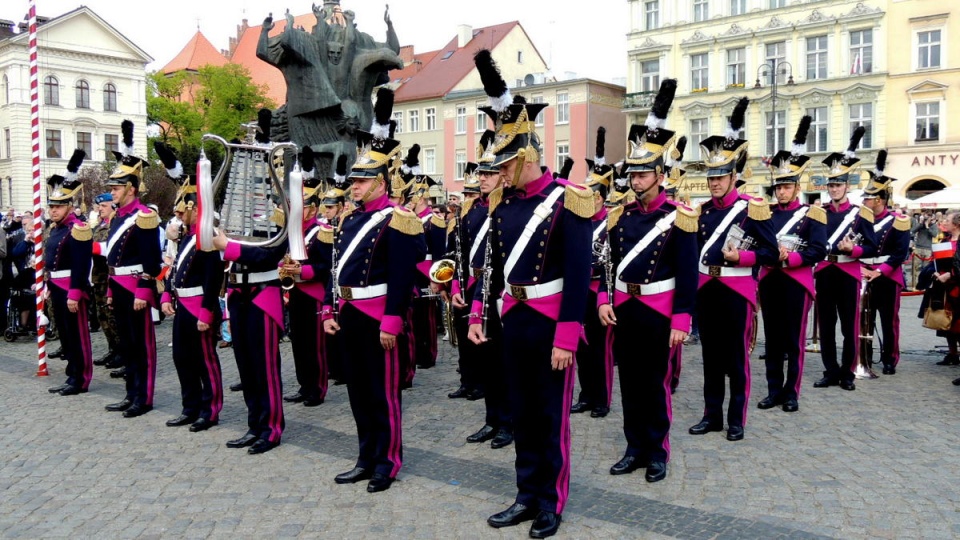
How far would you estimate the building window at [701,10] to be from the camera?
42969mm

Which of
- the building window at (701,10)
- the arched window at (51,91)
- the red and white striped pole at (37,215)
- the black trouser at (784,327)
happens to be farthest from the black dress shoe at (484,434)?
the arched window at (51,91)

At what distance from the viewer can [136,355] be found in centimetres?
852

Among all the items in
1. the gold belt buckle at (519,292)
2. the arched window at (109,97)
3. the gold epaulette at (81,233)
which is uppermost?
the arched window at (109,97)

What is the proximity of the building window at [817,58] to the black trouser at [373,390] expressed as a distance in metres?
38.5

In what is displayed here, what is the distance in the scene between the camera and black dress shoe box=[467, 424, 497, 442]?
736cm

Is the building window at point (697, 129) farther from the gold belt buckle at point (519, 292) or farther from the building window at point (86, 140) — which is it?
the gold belt buckle at point (519, 292)

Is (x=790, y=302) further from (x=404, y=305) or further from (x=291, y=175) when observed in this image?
(x=291, y=175)

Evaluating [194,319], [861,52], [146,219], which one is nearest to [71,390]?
[146,219]

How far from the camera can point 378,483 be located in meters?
6.02

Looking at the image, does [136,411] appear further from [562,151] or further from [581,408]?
[562,151]

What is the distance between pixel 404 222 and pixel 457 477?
185 centimetres

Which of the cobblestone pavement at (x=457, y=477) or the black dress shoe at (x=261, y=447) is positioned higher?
the black dress shoe at (x=261, y=447)

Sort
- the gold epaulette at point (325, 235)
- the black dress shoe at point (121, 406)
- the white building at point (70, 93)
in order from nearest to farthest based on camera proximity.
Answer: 1. the gold epaulette at point (325, 235)
2. the black dress shoe at point (121, 406)
3. the white building at point (70, 93)

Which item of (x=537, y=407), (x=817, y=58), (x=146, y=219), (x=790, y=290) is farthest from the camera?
(x=817, y=58)
